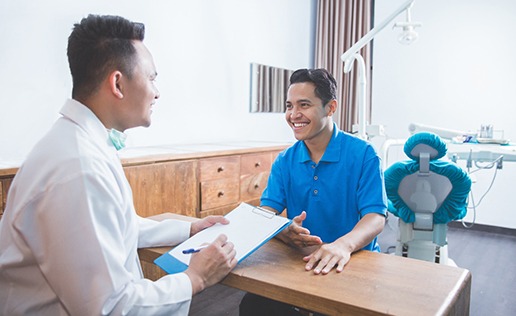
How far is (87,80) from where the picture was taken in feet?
2.97

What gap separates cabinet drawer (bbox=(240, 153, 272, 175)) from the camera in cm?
283

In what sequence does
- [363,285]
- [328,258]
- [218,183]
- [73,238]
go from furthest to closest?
[218,183] < [328,258] < [363,285] < [73,238]

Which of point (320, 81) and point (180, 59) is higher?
point (180, 59)

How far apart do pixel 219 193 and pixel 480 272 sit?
1914mm

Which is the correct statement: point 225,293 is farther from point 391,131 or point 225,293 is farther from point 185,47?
point 391,131

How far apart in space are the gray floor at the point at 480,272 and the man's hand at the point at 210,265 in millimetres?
1475

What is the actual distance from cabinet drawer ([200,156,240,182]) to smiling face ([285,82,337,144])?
102 centimetres

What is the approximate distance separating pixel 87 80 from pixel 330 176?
2.86ft

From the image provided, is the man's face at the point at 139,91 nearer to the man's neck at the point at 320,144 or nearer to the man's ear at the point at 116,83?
the man's ear at the point at 116,83

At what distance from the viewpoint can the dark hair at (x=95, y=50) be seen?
0.89 metres

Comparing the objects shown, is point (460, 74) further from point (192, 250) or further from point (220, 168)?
point (192, 250)

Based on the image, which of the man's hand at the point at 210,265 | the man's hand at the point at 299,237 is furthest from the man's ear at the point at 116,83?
the man's hand at the point at 299,237

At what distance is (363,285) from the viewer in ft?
2.89

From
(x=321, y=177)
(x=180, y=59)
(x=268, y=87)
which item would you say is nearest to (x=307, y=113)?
(x=321, y=177)
